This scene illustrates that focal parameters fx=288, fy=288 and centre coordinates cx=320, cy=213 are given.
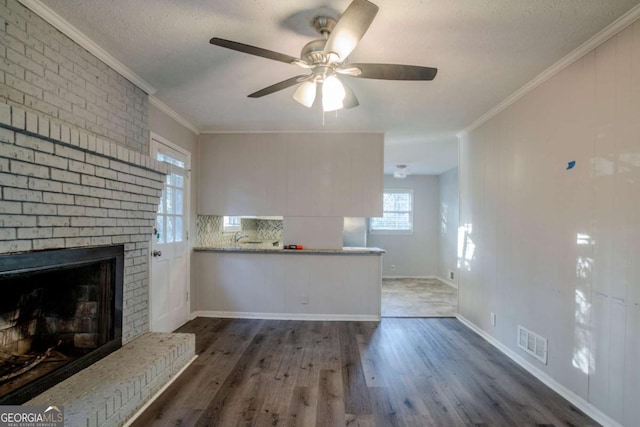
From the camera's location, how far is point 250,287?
12.7 feet

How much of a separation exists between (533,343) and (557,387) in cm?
35

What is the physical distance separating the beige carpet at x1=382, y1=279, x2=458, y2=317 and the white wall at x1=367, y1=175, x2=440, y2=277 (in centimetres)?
41

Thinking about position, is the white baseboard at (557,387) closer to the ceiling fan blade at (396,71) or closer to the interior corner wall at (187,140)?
the ceiling fan blade at (396,71)

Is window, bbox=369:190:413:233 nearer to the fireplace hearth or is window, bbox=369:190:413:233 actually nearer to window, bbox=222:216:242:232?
window, bbox=222:216:242:232

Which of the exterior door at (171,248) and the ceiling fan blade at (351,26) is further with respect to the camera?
the exterior door at (171,248)

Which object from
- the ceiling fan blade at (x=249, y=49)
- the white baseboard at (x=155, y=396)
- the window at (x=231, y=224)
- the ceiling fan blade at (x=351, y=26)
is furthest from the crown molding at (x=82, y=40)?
the white baseboard at (x=155, y=396)

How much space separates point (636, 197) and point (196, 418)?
9.91ft

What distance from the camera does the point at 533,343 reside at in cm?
249

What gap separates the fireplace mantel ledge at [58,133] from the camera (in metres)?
1.38

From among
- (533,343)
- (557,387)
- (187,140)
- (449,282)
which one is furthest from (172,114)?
(449,282)

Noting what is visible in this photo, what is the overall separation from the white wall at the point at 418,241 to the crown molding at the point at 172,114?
463 cm

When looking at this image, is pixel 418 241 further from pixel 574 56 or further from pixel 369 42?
pixel 369 42

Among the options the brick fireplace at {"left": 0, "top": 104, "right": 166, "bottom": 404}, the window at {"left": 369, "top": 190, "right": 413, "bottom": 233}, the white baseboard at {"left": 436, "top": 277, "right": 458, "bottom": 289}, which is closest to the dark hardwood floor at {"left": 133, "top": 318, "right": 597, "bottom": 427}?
the brick fireplace at {"left": 0, "top": 104, "right": 166, "bottom": 404}

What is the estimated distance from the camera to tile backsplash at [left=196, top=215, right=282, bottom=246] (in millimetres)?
4137
